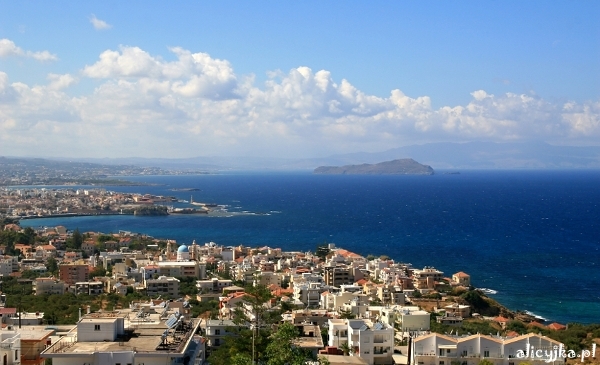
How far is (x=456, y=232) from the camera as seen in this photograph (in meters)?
57.0

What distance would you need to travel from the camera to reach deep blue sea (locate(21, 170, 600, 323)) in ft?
114

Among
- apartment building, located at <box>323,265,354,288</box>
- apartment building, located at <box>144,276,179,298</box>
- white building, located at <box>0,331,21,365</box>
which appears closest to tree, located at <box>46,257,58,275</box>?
apartment building, located at <box>144,276,179,298</box>

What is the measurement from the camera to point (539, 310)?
29219mm

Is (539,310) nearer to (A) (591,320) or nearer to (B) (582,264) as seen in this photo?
(A) (591,320)

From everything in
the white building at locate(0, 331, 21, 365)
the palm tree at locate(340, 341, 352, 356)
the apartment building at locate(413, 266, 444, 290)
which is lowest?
the apartment building at locate(413, 266, 444, 290)

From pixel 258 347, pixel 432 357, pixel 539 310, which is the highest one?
pixel 258 347

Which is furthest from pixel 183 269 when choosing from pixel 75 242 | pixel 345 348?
pixel 345 348

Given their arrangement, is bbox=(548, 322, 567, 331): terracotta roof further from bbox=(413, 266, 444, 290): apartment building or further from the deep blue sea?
A: bbox=(413, 266, 444, 290): apartment building

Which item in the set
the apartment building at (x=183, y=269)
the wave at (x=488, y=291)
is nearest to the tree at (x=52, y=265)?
the apartment building at (x=183, y=269)

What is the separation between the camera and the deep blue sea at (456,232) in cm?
3469

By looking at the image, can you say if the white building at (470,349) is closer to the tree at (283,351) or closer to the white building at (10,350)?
the tree at (283,351)

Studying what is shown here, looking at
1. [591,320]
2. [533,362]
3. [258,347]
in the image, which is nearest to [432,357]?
[533,362]

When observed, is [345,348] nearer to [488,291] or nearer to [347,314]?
[347,314]

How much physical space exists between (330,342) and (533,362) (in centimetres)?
512
